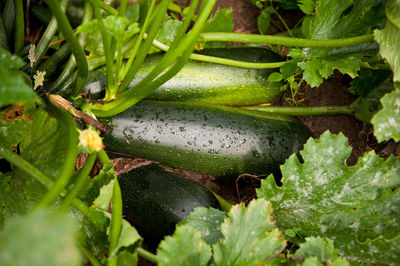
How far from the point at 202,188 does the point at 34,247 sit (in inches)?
50.2

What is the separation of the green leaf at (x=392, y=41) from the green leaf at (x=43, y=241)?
1.23 metres

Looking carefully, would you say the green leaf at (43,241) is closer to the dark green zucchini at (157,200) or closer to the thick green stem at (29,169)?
the thick green stem at (29,169)

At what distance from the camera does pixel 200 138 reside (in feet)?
5.94

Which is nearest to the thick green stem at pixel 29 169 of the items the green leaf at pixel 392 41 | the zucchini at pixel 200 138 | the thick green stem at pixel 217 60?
the zucchini at pixel 200 138

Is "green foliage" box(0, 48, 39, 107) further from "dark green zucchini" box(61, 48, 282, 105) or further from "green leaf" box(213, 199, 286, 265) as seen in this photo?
"dark green zucchini" box(61, 48, 282, 105)

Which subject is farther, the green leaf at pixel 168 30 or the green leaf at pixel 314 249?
the green leaf at pixel 168 30

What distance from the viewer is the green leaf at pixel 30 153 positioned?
56.9 inches

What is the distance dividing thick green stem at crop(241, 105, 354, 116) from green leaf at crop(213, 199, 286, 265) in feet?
2.82

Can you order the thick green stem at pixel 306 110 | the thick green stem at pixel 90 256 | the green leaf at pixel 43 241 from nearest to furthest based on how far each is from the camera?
the green leaf at pixel 43 241, the thick green stem at pixel 90 256, the thick green stem at pixel 306 110

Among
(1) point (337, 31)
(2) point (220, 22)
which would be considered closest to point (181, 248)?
(1) point (337, 31)

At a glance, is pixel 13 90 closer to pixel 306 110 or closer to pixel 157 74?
pixel 157 74

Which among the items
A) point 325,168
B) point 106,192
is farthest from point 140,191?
point 325,168

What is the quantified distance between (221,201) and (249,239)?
2.05 feet

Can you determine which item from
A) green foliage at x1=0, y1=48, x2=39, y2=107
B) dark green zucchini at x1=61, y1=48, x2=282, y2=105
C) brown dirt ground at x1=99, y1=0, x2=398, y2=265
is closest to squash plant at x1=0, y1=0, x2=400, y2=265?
green foliage at x1=0, y1=48, x2=39, y2=107
